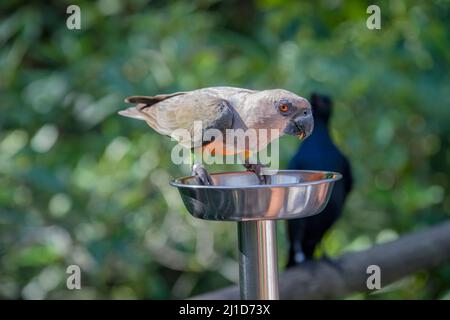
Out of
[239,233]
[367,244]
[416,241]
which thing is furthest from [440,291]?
[239,233]

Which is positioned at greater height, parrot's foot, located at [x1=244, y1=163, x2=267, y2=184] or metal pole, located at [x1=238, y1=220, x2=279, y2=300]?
parrot's foot, located at [x1=244, y1=163, x2=267, y2=184]

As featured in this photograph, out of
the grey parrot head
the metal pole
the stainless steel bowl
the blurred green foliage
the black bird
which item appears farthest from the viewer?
the blurred green foliage

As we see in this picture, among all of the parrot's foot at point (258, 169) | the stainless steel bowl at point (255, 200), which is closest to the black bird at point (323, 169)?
the parrot's foot at point (258, 169)

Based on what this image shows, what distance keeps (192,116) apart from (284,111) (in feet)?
0.63

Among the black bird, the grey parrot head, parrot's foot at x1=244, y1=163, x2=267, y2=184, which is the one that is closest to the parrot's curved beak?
the grey parrot head

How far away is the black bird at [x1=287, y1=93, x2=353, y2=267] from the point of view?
2.63m

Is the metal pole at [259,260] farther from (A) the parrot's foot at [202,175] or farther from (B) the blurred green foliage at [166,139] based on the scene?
(B) the blurred green foliage at [166,139]

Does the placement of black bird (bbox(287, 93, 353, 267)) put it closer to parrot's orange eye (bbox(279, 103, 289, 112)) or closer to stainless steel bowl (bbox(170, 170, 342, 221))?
parrot's orange eye (bbox(279, 103, 289, 112))

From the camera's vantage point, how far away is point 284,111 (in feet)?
4.62

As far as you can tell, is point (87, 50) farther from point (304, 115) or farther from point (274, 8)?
point (304, 115)

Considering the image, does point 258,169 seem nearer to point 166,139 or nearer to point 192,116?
point 192,116

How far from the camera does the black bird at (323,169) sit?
2.63 meters

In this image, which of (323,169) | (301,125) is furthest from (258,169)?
(323,169)

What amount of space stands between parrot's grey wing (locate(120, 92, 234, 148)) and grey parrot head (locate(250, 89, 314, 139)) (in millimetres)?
75
